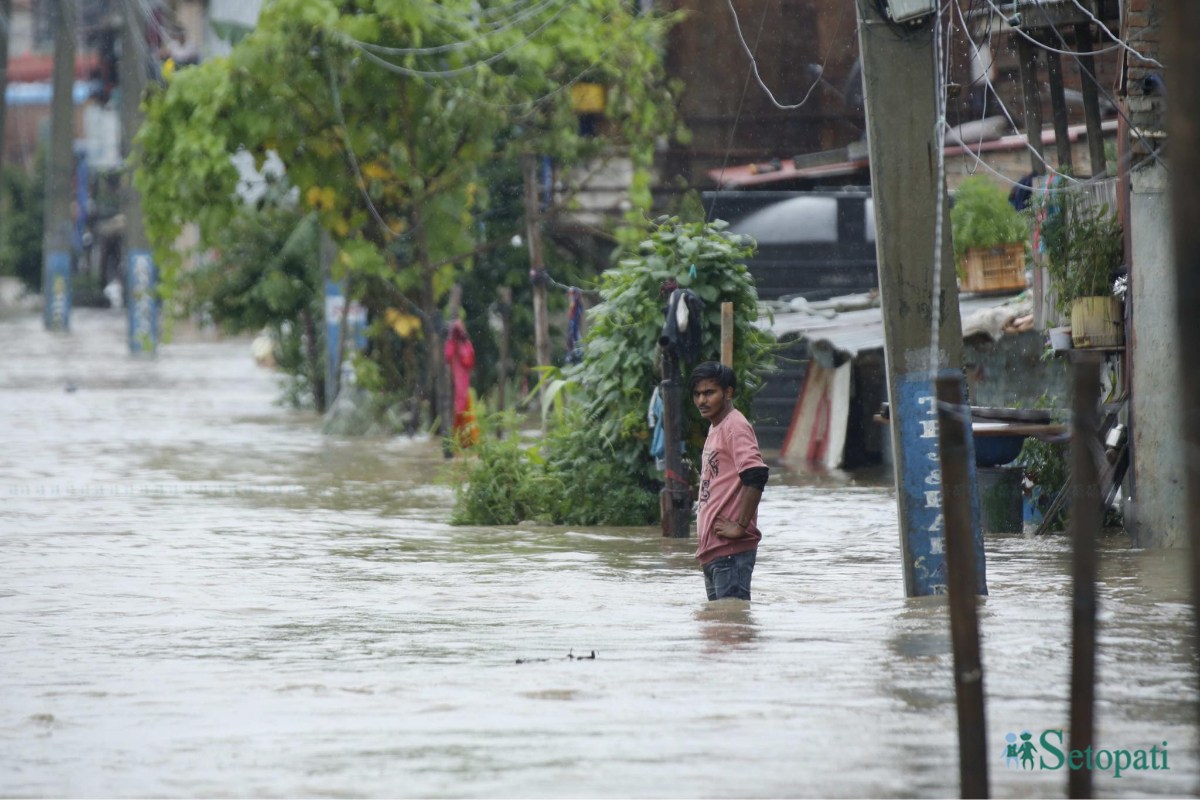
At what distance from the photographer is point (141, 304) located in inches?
1834

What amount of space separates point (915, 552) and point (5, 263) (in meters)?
57.8

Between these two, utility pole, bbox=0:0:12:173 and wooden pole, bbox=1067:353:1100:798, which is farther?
utility pole, bbox=0:0:12:173

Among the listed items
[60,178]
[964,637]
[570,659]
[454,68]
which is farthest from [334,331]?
[60,178]

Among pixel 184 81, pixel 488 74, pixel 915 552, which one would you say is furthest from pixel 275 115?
pixel 915 552

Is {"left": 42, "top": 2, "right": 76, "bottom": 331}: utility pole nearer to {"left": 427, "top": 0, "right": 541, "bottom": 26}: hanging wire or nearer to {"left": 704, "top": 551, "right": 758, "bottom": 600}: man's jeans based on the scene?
{"left": 427, "top": 0, "right": 541, "bottom": 26}: hanging wire

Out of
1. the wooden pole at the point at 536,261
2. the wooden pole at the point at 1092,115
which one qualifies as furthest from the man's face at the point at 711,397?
the wooden pole at the point at 536,261

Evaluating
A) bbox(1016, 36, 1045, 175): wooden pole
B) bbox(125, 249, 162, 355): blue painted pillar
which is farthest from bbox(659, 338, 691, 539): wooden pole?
bbox(125, 249, 162, 355): blue painted pillar

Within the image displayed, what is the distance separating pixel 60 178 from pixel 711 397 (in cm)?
4407

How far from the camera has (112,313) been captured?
63406 millimetres

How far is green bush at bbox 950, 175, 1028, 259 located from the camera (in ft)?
60.0

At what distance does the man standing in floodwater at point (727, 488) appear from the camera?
9.45m

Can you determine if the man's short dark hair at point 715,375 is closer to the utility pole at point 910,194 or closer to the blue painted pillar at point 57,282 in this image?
the utility pole at point 910,194

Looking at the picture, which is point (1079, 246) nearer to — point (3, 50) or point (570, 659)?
point (570, 659)

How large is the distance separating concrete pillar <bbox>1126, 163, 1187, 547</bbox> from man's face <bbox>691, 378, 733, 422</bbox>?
4163 mm
